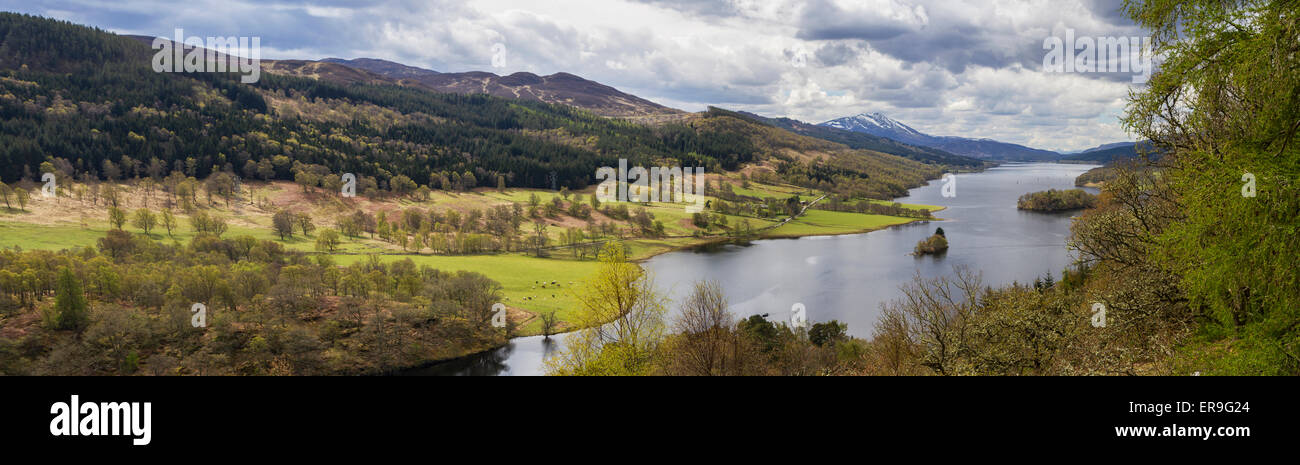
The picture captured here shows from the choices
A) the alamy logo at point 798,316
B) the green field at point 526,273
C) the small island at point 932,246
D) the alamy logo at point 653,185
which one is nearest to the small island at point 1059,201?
the small island at point 932,246

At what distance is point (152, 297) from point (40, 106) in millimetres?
126224

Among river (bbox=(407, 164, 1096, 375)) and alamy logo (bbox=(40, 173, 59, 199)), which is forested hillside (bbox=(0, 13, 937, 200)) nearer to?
alamy logo (bbox=(40, 173, 59, 199))

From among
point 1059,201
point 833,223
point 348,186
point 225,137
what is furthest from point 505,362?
point 225,137

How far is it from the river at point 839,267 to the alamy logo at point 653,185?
1403 inches

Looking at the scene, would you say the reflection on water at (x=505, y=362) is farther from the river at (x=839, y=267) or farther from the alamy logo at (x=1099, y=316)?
the alamy logo at (x=1099, y=316)

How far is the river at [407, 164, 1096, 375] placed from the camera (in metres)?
47.3

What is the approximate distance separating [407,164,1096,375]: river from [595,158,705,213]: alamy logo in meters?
35.6

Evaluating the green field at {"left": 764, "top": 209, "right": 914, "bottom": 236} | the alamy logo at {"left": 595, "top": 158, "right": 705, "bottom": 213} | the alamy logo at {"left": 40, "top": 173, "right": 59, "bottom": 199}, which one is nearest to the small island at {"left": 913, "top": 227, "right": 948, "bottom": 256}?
the green field at {"left": 764, "top": 209, "right": 914, "bottom": 236}

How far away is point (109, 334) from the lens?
40344mm
